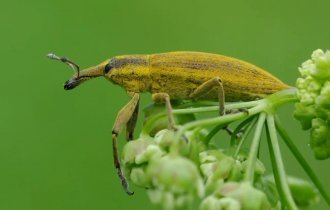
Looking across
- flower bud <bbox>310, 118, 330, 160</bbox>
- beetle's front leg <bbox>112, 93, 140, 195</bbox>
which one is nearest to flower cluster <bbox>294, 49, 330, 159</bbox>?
flower bud <bbox>310, 118, 330, 160</bbox>

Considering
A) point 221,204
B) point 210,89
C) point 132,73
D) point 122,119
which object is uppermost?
point 132,73

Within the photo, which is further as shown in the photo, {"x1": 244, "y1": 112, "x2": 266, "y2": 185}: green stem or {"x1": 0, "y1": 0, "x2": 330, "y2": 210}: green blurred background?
{"x1": 0, "y1": 0, "x2": 330, "y2": 210}: green blurred background

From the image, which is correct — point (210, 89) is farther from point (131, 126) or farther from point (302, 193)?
point (302, 193)

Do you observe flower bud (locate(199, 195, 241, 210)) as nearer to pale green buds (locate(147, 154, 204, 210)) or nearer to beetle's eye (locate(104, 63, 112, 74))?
pale green buds (locate(147, 154, 204, 210))

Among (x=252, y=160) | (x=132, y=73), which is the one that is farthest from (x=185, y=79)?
(x=252, y=160)

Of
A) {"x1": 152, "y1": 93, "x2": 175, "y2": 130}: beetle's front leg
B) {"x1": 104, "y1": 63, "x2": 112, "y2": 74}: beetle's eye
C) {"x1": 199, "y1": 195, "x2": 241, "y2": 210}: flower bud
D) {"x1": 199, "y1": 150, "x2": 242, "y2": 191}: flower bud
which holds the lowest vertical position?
{"x1": 199, "y1": 195, "x2": 241, "y2": 210}: flower bud

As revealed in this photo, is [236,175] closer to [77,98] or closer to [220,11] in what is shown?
[77,98]
